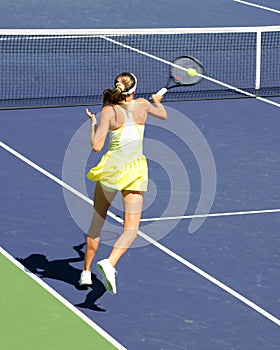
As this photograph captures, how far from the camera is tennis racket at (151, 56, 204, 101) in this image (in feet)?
39.1

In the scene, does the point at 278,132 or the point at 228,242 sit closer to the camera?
the point at 228,242

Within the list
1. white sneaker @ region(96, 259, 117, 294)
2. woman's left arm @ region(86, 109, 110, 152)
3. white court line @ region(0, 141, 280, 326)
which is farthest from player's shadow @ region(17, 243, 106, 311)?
woman's left arm @ region(86, 109, 110, 152)

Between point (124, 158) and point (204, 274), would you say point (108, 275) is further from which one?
point (204, 274)

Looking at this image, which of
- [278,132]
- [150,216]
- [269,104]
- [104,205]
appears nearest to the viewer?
[104,205]

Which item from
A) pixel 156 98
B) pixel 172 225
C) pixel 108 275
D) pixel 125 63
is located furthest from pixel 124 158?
pixel 125 63

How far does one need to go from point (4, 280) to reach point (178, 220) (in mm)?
2520

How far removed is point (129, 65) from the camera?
1848cm

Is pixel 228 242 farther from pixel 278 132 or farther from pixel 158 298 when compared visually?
pixel 278 132

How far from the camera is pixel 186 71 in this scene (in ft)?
40.4

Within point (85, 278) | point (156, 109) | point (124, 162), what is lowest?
point (85, 278)

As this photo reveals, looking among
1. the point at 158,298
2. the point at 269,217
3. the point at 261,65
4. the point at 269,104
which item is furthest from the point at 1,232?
the point at 261,65

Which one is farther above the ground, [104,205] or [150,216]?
[104,205]

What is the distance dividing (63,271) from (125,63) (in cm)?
867

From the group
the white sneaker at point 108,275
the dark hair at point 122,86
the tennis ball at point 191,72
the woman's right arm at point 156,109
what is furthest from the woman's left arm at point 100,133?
the tennis ball at point 191,72
